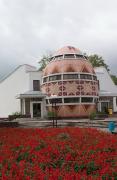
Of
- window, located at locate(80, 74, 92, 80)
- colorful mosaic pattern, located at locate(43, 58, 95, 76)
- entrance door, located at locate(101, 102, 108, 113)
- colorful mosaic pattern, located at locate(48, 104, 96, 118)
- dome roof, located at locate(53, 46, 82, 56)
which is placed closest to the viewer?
colorful mosaic pattern, located at locate(48, 104, 96, 118)

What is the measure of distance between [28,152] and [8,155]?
2.42 feet

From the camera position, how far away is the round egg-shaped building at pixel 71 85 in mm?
48188

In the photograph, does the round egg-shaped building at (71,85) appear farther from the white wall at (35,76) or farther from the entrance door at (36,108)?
the white wall at (35,76)

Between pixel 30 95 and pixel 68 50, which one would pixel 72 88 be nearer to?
pixel 68 50

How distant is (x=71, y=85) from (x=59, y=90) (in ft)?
6.01

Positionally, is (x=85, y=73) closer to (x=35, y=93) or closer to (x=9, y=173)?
(x=35, y=93)

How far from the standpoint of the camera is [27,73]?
55.6m

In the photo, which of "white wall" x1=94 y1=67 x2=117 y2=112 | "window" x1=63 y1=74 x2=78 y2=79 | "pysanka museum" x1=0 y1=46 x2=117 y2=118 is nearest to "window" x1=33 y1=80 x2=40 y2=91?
"pysanka museum" x1=0 y1=46 x2=117 y2=118

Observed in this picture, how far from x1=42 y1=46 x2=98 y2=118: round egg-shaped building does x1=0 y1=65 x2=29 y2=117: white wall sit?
5885 mm

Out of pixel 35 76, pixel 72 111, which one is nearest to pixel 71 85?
pixel 72 111

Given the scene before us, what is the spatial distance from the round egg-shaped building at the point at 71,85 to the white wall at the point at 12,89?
5885 millimetres

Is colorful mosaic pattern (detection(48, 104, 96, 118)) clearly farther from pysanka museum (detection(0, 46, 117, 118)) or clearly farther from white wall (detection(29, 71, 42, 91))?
white wall (detection(29, 71, 42, 91))

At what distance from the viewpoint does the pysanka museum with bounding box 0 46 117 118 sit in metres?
48.3

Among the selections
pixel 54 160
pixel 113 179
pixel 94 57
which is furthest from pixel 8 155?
pixel 94 57
